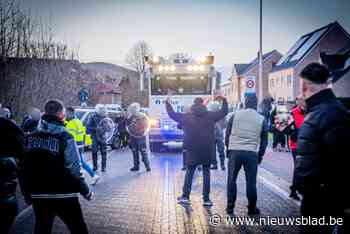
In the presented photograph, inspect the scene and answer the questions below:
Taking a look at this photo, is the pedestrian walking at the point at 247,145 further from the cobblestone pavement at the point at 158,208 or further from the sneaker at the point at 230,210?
the cobblestone pavement at the point at 158,208

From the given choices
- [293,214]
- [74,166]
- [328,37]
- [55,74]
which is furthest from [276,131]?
[328,37]

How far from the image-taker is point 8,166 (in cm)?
423

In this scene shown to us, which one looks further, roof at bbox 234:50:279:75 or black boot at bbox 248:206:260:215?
roof at bbox 234:50:279:75

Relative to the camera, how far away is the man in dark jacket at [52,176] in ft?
13.7

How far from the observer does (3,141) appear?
4.23 meters

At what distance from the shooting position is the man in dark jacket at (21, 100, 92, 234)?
13.7ft

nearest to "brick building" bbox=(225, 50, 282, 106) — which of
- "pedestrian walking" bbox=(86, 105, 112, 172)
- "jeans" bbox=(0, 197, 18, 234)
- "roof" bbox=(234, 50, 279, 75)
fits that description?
"roof" bbox=(234, 50, 279, 75)

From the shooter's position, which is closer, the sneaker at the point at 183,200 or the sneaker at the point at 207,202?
the sneaker at the point at 207,202

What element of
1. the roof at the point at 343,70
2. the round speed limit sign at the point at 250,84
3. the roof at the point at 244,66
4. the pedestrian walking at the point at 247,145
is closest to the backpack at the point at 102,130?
the pedestrian walking at the point at 247,145

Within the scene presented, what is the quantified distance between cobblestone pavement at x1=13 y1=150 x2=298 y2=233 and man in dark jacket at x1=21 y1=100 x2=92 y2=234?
6.73ft

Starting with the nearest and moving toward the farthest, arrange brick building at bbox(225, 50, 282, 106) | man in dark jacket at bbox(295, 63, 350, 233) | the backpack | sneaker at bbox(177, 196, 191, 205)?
man in dark jacket at bbox(295, 63, 350, 233) < sneaker at bbox(177, 196, 191, 205) < the backpack < brick building at bbox(225, 50, 282, 106)

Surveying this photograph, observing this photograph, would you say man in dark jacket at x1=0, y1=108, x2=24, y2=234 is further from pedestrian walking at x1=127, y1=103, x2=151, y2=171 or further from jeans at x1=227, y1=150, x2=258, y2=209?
pedestrian walking at x1=127, y1=103, x2=151, y2=171

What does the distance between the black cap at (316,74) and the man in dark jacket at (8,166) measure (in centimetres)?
288

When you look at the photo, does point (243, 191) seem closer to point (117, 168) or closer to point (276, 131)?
point (117, 168)
